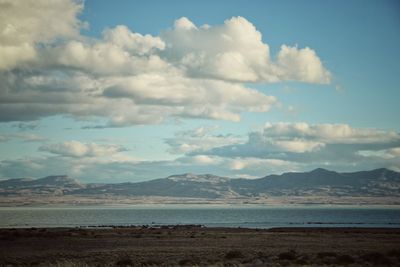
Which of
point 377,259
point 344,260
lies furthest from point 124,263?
point 377,259

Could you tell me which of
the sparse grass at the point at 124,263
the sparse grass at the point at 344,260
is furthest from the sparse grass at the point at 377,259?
the sparse grass at the point at 124,263

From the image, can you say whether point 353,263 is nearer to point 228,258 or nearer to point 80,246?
point 228,258

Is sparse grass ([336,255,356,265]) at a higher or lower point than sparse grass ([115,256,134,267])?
higher

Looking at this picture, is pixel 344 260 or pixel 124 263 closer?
pixel 344 260

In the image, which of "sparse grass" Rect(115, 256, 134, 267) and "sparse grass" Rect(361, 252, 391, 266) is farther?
"sparse grass" Rect(115, 256, 134, 267)

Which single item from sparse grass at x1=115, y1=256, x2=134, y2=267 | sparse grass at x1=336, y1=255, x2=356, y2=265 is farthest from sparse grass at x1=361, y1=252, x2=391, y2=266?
sparse grass at x1=115, y1=256, x2=134, y2=267

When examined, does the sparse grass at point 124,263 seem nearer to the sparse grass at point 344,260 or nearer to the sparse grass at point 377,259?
the sparse grass at point 344,260

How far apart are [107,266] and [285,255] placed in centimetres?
1461

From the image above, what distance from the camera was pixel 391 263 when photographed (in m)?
37.7

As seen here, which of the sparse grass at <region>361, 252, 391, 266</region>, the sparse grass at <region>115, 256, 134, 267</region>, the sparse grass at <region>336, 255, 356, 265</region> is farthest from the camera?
the sparse grass at <region>115, 256, 134, 267</region>

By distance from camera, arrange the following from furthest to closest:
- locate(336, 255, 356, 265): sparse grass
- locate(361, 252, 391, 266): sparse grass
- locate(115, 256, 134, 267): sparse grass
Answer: locate(115, 256, 134, 267): sparse grass < locate(336, 255, 356, 265): sparse grass < locate(361, 252, 391, 266): sparse grass

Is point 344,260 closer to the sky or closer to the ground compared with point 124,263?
closer to the sky

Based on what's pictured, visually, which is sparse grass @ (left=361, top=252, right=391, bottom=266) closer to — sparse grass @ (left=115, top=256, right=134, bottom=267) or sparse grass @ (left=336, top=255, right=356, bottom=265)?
sparse grass @ (left=336, top=255, right=356, bottom=265)

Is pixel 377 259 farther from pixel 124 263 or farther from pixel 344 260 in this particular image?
pixel 124 263
